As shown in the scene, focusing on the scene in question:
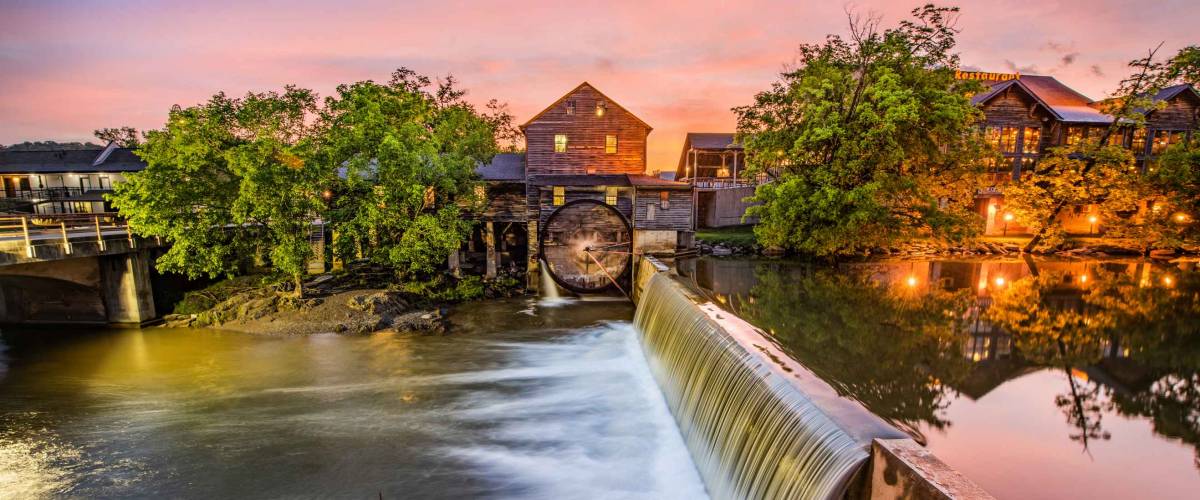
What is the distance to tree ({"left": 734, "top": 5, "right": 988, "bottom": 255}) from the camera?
59.7 ft

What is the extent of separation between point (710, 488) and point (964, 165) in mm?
19256

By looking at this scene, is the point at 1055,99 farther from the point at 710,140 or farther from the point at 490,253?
the point at 490,253

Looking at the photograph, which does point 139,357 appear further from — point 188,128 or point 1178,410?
point 1178,410

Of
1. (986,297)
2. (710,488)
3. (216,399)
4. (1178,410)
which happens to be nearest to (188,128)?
(216,399)

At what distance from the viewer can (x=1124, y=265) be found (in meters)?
22.1

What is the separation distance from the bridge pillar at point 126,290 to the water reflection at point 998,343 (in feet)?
59.0

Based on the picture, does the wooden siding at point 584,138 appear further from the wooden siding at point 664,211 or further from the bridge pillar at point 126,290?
the bridge pillar at point 126,290

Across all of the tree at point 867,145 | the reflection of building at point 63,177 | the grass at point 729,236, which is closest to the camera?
the tree at point 867,145

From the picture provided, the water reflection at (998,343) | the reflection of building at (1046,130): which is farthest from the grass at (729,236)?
the reflection of building at (1046,130)

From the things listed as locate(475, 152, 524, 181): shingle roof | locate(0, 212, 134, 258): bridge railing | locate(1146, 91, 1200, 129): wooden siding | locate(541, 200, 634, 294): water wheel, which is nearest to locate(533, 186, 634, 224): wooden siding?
locate(541, 200, 634, 294): water wheel

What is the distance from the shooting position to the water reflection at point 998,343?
728 centimetres

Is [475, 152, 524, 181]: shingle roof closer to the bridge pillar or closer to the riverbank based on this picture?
the riverbank

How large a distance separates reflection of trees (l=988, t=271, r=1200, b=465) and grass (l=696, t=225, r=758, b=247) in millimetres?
10829

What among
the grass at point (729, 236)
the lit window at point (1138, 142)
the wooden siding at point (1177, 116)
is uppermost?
the wooden siding at point (1177, 116)
